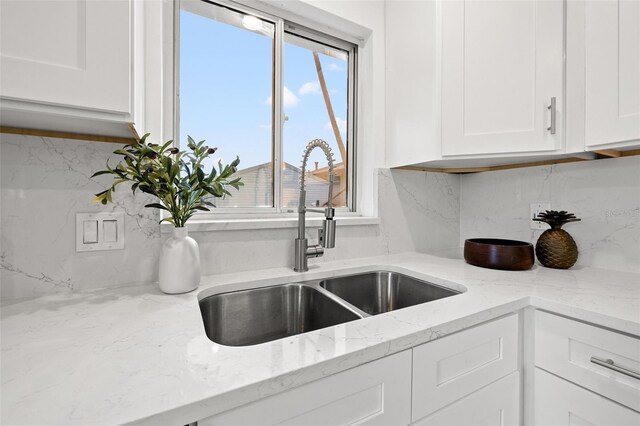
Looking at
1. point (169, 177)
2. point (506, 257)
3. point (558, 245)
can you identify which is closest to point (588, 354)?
point (506, 257)

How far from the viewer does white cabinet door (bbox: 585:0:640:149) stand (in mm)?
914

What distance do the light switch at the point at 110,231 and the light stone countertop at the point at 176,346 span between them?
163 mm

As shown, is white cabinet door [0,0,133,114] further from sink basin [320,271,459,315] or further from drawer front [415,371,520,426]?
drawer front [415,371,520,426]

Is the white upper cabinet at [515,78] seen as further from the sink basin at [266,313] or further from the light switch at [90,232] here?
the light switch at [90,232]

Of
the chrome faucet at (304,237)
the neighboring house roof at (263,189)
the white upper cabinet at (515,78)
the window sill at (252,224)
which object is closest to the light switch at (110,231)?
the window sill at (252,224)

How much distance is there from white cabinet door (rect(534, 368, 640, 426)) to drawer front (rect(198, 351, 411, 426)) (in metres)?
0.49

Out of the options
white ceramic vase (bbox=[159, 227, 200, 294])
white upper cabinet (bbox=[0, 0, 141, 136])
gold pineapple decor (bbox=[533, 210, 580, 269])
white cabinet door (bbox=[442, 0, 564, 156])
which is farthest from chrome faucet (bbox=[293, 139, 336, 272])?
gold pineapple decor (bbox=[533, 210, 580, 269])

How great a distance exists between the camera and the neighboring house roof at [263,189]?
1.34 metres

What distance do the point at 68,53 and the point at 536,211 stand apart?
184cm

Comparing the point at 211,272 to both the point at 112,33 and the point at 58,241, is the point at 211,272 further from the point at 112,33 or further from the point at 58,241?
the point at 112,33

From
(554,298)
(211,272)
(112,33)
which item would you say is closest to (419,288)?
(554,298)

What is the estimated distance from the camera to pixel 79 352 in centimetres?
56

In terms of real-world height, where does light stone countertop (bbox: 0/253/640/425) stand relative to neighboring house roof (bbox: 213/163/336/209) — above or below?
below

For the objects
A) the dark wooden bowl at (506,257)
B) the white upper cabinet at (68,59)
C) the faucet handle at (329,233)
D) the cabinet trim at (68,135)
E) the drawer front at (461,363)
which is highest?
the white upper cabinet at (68,59)
